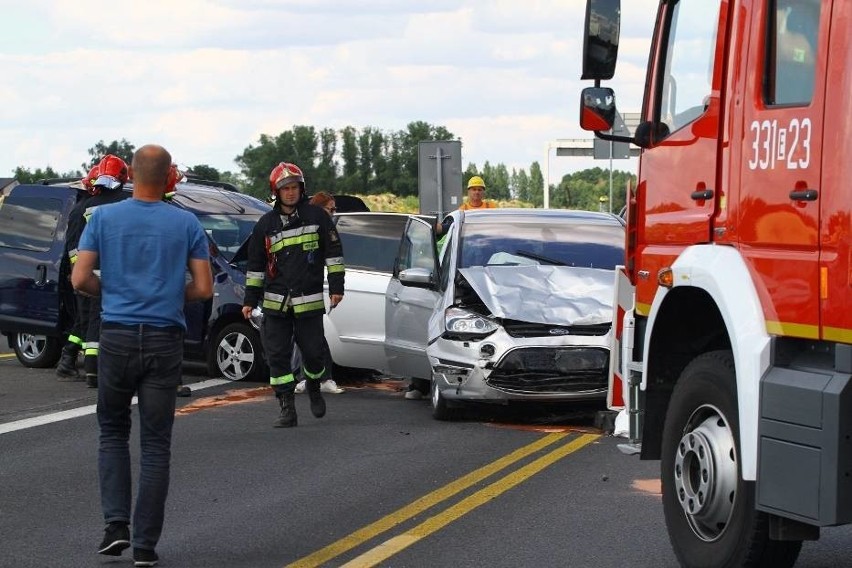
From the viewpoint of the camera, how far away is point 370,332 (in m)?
14.3

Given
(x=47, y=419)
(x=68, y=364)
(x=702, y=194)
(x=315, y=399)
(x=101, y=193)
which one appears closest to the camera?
(x=702, y=194)

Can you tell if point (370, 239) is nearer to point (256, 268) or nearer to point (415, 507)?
point (256, 268)

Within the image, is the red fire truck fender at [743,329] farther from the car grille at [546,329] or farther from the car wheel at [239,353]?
the car wheel at [239,353]

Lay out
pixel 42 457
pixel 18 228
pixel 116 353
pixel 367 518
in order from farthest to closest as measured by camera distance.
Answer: pixel 18 228 → pixel 42 457 → pixel 367 518 → pixel 116 353

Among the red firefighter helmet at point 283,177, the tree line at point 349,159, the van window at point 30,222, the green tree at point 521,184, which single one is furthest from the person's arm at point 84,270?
the green tree at point 521,184

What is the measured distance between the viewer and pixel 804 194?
546 cm

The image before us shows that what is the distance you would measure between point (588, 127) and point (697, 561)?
2155 millimetres

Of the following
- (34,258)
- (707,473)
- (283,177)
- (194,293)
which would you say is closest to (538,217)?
(283,177)

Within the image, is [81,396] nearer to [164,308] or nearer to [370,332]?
[370,332]

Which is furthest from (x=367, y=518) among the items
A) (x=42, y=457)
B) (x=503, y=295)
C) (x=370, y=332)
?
(x=370, y=332)

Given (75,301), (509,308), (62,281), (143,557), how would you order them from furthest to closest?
1. (62,281)
2. (75,301)
3. (509,308)
4. (143,557)

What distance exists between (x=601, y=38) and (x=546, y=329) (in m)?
4.72

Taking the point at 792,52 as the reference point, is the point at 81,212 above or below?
below

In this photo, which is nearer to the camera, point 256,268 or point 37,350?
point 256,268
